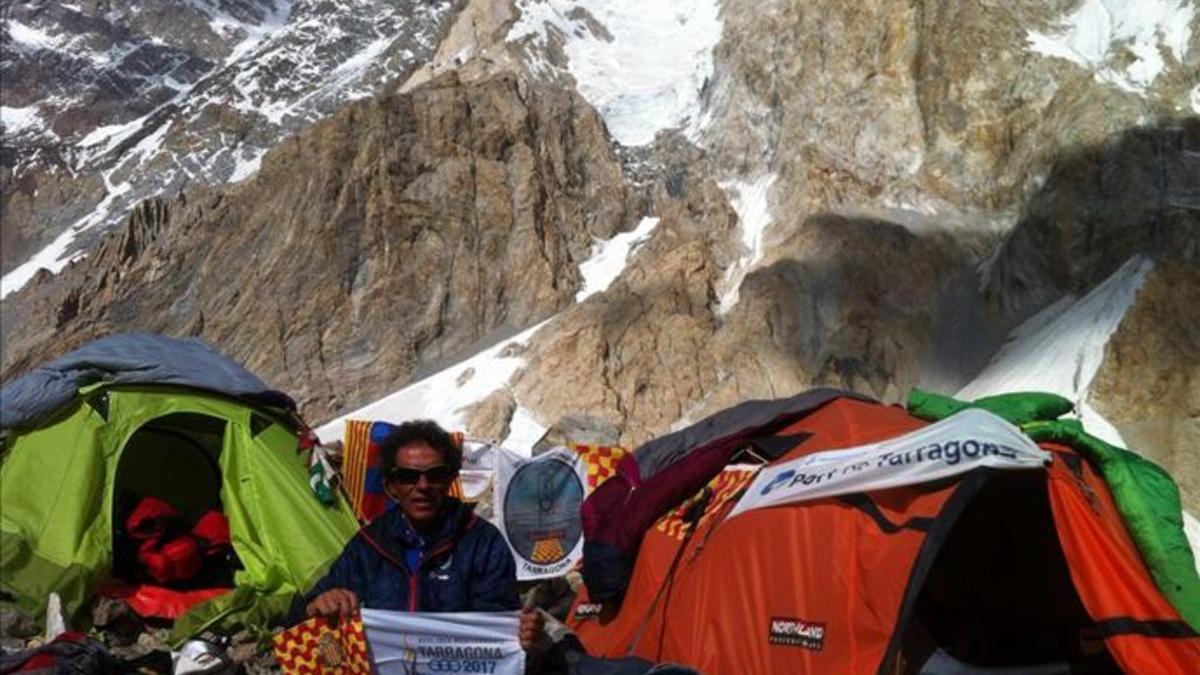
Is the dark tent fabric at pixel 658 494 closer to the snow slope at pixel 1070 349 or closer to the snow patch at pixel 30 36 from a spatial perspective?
the snow slope at pixel 1070 349

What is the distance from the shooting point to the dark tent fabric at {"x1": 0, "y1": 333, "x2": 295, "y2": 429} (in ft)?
26.9

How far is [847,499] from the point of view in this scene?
587cm

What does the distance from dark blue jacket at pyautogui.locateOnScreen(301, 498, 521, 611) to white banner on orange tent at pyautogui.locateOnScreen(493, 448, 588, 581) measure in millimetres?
5605

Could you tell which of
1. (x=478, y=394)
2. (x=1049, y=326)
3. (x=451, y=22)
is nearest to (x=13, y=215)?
(x=451, y=22)

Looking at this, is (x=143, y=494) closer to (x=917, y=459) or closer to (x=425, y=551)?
(x=425, y=551)

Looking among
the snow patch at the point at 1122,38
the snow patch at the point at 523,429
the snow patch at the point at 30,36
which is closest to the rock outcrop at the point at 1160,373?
the snow patch at the point at 1122,38

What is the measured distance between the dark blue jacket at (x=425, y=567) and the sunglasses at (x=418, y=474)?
0.52ft

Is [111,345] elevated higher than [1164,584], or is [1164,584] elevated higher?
[111,345]

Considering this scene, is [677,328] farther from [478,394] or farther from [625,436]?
[478,394]

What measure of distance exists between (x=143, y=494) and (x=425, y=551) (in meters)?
5.67

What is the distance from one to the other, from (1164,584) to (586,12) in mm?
71470

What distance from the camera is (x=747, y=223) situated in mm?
41125

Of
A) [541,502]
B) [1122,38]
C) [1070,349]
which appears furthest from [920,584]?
[1122,38]

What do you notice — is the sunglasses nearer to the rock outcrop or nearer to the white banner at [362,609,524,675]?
the white banner at [362,609,524,675]
